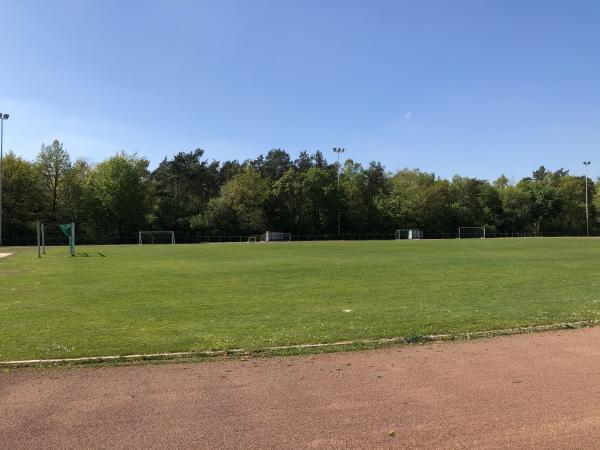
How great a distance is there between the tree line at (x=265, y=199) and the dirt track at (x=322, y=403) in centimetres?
8129

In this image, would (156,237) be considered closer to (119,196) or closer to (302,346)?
(119,196)

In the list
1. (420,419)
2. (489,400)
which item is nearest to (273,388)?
(420,419)

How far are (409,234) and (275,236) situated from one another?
27.3 meters

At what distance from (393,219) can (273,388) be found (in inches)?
4199

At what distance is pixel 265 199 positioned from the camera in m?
102

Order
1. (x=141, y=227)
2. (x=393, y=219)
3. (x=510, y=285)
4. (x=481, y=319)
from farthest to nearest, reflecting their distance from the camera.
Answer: (x=393, y=219) → (x=141, y=227) → (x=510, y=285) → (x=481, y=319)

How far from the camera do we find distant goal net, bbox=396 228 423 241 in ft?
336

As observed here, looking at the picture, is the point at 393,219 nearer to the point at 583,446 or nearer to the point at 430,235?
the point at 430,235

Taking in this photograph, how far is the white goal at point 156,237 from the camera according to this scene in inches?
3454

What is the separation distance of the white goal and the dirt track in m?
80.8

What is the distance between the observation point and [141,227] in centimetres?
9144

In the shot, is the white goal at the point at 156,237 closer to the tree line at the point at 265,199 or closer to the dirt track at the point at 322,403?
the tree line at the point at 265,199

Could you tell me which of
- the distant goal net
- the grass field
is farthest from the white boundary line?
the distant goal net

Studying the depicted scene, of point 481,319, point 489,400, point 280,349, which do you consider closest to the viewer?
point 489,400
